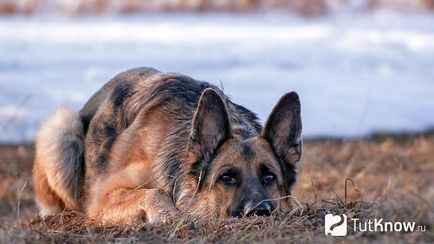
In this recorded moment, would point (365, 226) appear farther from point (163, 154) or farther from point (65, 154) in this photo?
point (65, 154)

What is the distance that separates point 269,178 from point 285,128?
45 centimetres

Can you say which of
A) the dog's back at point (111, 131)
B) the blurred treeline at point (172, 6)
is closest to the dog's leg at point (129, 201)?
the dog's back at point (111, 131)

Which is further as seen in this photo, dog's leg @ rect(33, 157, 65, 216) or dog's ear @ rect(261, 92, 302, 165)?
dog's leg @ rect(33, 157, 65, 216)

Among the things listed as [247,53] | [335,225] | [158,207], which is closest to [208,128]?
[158,207]

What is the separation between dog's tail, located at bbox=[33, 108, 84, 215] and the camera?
24.5 ft

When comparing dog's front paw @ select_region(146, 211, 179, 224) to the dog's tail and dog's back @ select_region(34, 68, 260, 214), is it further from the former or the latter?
the dog's tail

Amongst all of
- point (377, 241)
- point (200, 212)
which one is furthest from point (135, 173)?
point (377, 241)

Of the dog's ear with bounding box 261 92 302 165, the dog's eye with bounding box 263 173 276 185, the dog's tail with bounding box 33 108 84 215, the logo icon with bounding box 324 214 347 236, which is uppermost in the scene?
the dog's ear with bounding box 261 92 302 165

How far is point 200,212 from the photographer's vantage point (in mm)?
6008

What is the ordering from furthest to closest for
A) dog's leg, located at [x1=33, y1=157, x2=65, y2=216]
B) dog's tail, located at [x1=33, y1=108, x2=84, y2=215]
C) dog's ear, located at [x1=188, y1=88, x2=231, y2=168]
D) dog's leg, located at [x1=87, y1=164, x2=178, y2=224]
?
dog's leg, located at [x1=33, y1=157, x2=65, y2=216]
dog's tail, located at [x1=33, y1=108, x2=84, y2=215]
dog's leg, located at [x1=87, y1=164, x2=178, y2=224]
dog's ear, located at [x1=188, y1=88, x2=231, y2=168]

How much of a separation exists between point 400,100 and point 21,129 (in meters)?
7.09

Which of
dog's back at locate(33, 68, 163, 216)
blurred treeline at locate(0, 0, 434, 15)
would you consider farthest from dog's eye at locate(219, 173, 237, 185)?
blurred treeline at locate(0, 0, 434, 15)

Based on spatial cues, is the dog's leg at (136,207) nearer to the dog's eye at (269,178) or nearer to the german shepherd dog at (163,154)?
the german shepherd dog at (163,154)

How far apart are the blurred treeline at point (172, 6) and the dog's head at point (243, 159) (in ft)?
63.5
